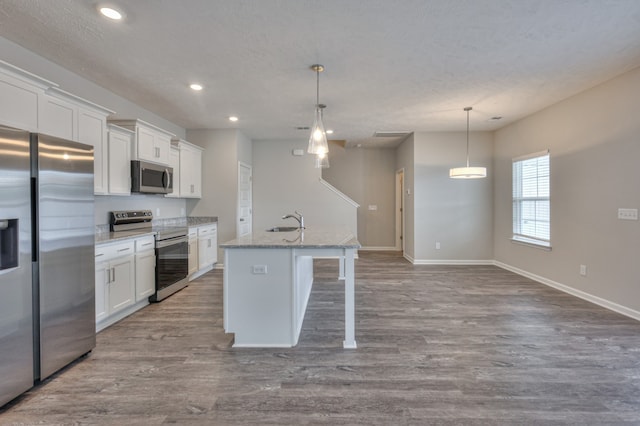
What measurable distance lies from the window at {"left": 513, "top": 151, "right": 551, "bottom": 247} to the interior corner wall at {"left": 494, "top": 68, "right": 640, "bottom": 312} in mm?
158

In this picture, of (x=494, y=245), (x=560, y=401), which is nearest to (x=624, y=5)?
(x=560, y=401)

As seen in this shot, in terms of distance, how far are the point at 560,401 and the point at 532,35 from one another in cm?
278

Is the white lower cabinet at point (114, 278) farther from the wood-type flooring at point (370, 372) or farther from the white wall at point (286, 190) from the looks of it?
the white wall at point (286, 190)

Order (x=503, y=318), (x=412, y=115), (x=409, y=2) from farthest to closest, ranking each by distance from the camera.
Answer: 1. (x=412, y=115)
2. (x=503, y=318)
3. (x=409, y=2)

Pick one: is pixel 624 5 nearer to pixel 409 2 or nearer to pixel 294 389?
pixel 409 2

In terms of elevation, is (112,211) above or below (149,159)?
below

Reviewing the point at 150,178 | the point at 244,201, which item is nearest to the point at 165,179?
the point at 150,178

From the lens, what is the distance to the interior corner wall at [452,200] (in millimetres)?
6039

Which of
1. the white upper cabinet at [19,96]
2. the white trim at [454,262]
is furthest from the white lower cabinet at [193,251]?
the white trim at [454,262]

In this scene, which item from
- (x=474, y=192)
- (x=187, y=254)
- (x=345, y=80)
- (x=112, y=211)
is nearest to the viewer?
(x=345, y=80)

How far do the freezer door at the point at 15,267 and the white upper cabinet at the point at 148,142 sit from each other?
77.1 inches

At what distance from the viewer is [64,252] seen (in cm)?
219

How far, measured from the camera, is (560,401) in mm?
1914

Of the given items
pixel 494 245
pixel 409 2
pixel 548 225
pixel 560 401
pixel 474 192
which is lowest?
pixel 560 401
